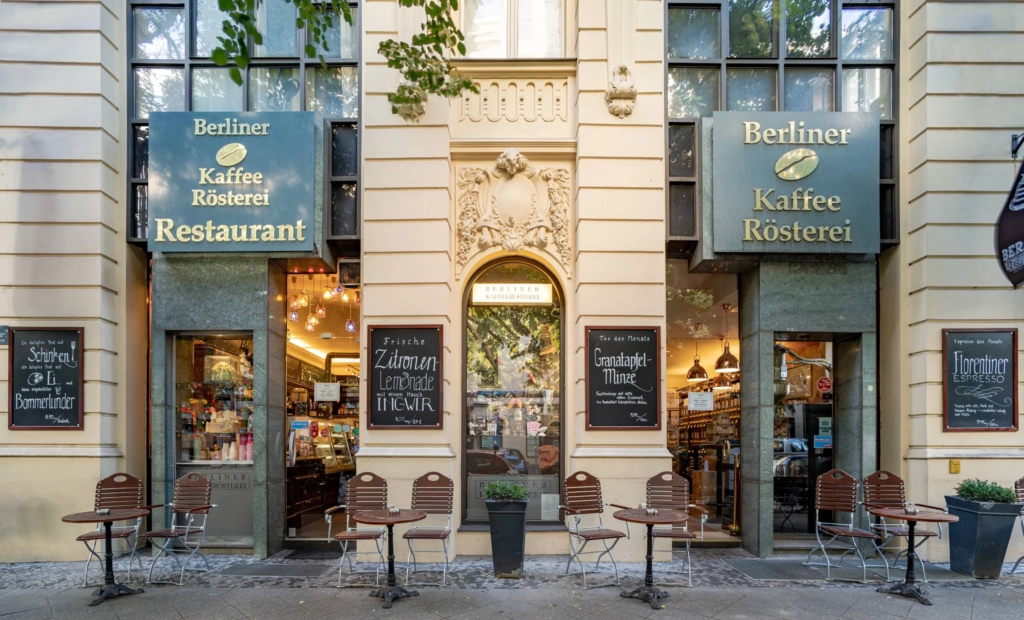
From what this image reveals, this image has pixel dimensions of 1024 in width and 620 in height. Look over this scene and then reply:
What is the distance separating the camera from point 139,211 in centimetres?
950

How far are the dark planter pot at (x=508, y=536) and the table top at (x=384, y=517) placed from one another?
0.90 metres

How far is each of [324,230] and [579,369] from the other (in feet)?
13.2

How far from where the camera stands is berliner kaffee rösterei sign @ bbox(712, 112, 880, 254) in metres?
9.00

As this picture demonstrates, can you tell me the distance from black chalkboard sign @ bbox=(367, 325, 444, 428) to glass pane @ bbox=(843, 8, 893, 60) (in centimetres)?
725

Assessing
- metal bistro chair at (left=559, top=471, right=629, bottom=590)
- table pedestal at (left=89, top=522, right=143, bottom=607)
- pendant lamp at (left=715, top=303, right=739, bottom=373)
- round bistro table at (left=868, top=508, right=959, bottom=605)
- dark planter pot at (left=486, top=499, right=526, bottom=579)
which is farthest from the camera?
pendant lamp at (left=715, top=303, right=739, bottom=373)

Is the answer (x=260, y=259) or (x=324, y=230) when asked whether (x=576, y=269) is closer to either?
(x=324, y=230)

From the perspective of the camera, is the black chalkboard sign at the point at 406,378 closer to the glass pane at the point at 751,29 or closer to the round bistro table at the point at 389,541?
the round bistro table at the point at 389,541

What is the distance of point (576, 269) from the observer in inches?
364

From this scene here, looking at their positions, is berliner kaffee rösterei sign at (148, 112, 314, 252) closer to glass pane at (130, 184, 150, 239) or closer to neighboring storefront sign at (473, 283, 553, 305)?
glass pane at (130, 184, 150, 239)

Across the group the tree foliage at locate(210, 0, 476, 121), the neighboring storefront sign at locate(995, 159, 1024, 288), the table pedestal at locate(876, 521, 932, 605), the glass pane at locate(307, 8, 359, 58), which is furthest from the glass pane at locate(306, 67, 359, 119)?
the table pedestal at locate(876, 521, 932, 605)

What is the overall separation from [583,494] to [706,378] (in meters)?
4.87

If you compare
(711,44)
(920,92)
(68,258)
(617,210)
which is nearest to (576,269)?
(617,210)

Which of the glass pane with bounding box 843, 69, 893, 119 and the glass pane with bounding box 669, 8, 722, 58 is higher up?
the glass pane with bounding box 669, 8, 722, 58

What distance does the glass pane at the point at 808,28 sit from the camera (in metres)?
9.53
